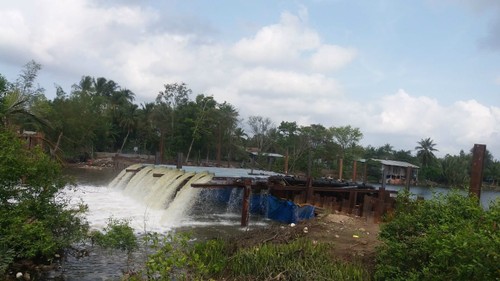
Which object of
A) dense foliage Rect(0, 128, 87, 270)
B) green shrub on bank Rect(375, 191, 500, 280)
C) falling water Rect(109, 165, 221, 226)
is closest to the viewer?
green shrub on bank Rect(375, 191, 500, 280)

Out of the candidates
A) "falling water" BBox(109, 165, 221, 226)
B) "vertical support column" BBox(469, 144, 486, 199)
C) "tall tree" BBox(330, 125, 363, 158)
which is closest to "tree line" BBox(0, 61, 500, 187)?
"tall tree" BBox(330, 125, 363, 158)

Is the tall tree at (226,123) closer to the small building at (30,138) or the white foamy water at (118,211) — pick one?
→ the white foamy water at (118,211)

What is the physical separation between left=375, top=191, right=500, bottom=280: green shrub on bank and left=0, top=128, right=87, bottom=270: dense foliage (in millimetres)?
6653

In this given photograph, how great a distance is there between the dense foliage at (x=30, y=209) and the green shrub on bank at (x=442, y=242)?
262 inches

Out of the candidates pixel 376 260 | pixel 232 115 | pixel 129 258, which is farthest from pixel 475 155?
pixel 232 115

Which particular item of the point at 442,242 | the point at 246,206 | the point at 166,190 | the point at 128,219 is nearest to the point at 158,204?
the point at 166,190

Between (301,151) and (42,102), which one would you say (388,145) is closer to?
(301,151)

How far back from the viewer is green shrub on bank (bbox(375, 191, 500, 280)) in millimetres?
5051

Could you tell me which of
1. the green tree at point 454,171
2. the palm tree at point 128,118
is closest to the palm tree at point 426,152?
the green tree at point 454,171

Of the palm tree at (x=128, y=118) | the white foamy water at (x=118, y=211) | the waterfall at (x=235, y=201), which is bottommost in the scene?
the white foamy water at (x=118, y=211)

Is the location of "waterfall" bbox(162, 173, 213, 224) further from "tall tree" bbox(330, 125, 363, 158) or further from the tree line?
"tall tree" bbox(330, 125, 363, 158)

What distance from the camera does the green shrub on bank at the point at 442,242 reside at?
505 cm

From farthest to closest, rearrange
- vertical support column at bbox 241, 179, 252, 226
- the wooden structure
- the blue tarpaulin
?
the blue tarpaulin
vertical support column at bbox 241, 179, 252, 226
the wooden structure

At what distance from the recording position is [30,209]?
29.8 feet
